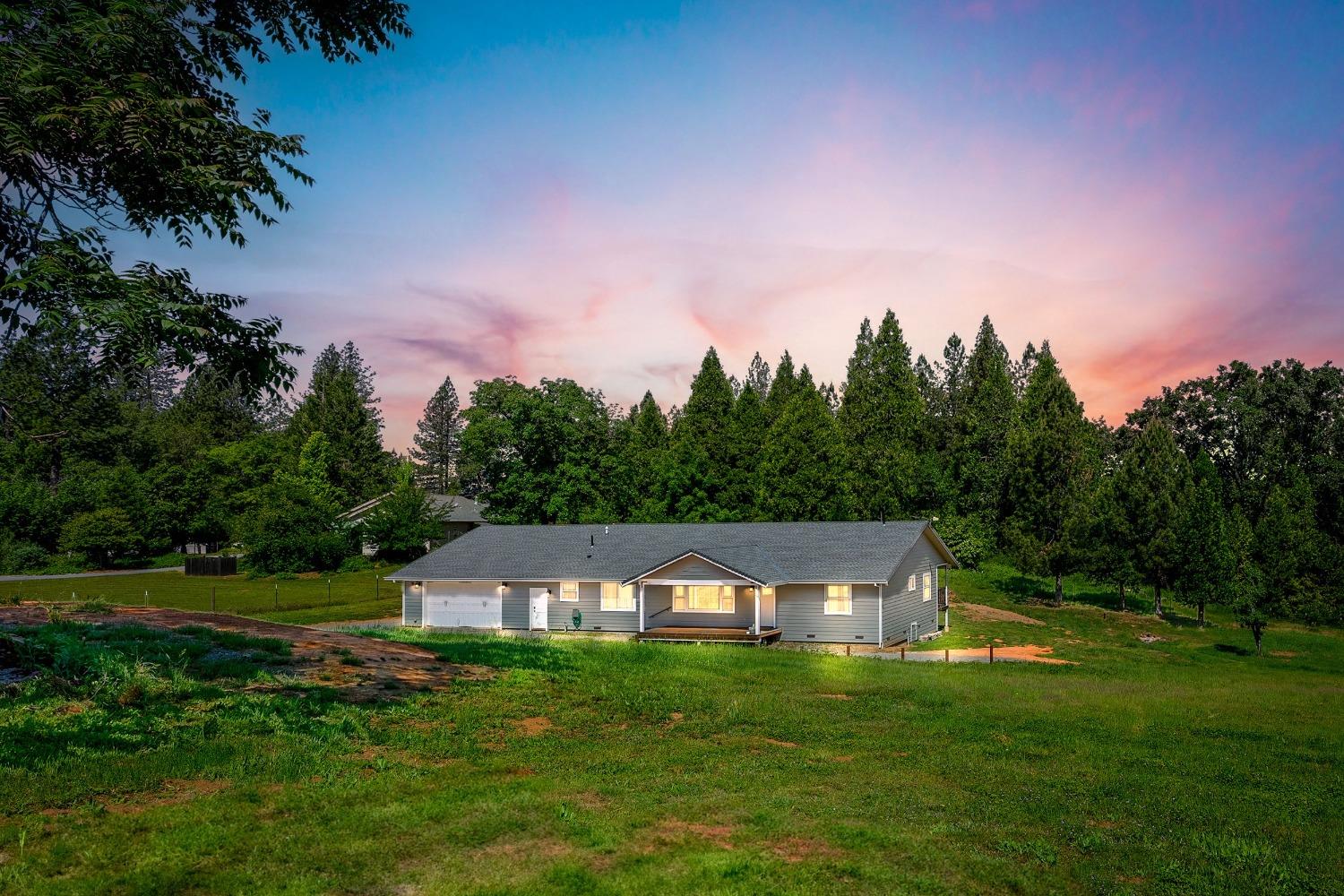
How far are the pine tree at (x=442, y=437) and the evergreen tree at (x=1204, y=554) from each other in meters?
95.4

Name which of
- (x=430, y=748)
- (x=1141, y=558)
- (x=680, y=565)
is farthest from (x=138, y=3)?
(x=1141, y=558)

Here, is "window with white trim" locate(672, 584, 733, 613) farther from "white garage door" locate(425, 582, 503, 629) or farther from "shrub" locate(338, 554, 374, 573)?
"shrub" locate(338, 554, 374, 573)

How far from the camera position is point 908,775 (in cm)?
1159

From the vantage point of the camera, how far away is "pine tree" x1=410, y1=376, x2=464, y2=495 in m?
121

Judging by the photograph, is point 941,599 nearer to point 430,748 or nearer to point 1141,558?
point 1141,558

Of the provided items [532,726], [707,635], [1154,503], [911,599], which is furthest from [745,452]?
[532,726]

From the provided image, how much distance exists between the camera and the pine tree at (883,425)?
5969cm

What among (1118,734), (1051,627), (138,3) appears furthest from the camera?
(1051,627)

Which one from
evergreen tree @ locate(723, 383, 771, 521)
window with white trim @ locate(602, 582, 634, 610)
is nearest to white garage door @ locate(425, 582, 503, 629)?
window with white trim @ locate(602, 582, 634, 610)

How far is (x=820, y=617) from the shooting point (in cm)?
3584

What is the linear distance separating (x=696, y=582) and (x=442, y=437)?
301ft

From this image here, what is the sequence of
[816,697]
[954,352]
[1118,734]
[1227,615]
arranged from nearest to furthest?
[1118,734] → [816,697] → [1227,615] → [954,352]

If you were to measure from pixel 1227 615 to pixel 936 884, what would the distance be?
177 feet

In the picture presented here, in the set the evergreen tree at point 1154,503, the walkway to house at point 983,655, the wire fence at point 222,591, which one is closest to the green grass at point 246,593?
the wire fence at point 222,591
